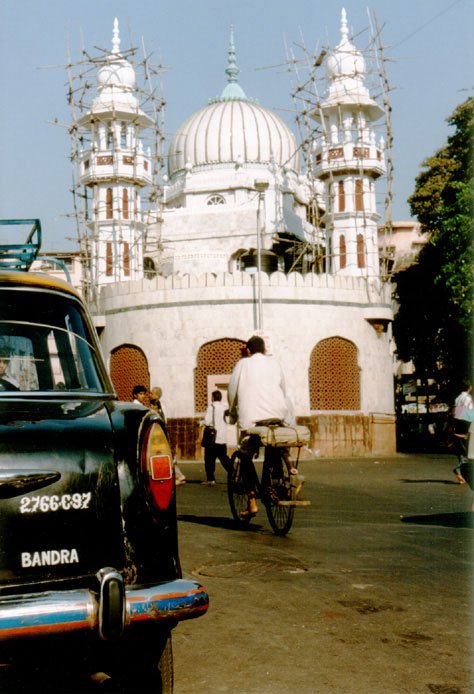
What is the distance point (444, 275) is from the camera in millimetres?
29250

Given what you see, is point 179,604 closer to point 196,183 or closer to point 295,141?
point 196,183

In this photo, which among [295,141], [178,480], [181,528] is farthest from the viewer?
[295,141]

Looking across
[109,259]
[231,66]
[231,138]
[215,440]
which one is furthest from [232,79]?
[215,440]

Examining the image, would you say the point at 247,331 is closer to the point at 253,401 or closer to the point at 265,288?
the point at 265,288

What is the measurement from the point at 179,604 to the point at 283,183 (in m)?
49.0

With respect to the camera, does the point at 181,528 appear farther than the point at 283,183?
No

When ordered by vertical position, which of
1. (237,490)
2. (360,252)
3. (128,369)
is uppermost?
(360,252)

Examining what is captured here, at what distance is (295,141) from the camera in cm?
5634

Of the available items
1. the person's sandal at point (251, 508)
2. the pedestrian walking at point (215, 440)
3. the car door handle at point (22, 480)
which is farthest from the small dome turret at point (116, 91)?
the car door handle at point (22, 480)

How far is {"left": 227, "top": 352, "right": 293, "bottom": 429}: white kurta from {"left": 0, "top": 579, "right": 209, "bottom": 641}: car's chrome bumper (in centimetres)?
511

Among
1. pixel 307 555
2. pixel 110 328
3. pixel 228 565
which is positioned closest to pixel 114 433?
pixel 228 565

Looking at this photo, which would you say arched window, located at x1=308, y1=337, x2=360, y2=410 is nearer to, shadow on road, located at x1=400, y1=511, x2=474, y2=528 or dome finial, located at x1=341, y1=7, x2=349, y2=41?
shadow on road, located at x1=400, y1=511, x2=474, y2=528

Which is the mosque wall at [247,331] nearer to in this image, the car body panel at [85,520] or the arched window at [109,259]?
the arched window at [109,259]

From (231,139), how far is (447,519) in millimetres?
45265
